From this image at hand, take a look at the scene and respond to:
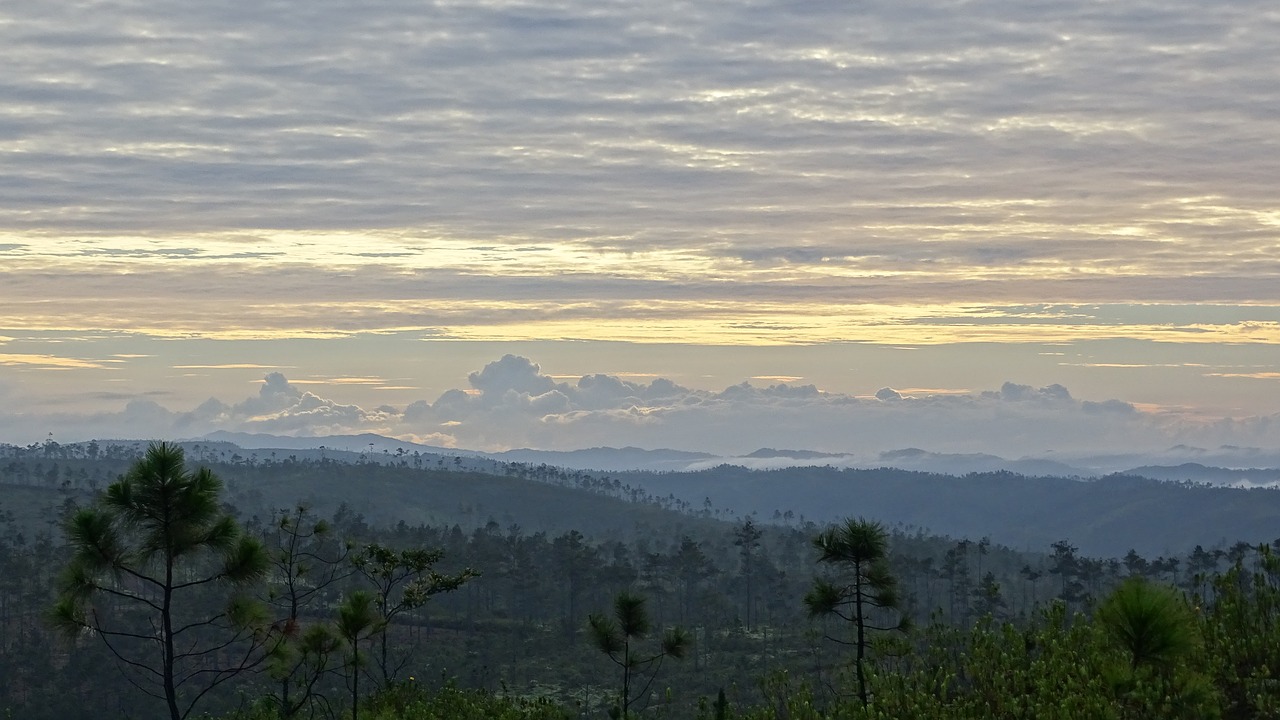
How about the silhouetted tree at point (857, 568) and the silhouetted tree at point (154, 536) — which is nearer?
the silhouetted tree at point (154, 536)

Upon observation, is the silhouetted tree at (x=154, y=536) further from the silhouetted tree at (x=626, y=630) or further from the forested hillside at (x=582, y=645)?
the silhouetted tree at (x=626, y=630)

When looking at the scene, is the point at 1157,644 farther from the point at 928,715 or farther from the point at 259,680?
the point at 259,680

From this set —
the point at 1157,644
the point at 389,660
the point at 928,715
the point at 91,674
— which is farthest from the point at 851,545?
the point at 91,674

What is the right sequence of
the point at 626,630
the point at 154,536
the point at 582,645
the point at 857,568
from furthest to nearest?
the point at 582,645, the point at 626,630, the point at 857,568, the point at 154,536

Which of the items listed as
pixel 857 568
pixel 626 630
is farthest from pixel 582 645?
pixel 857 568

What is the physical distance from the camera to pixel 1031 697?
75.9 feet

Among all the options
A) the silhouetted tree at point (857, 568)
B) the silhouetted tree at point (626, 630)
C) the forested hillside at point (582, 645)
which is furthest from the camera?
the silhouetted tree at point (626, 630)

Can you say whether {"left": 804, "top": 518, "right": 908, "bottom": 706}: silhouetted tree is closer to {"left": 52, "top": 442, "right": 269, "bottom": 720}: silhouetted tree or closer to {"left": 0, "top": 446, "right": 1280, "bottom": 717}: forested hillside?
{"left": 0, "top": 446, "right": 1280, "bottom": 717}: forested hillside

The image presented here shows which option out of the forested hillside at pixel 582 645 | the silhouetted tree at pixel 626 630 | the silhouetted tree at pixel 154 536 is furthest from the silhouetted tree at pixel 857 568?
the silhouetted tree at pixel 154 536

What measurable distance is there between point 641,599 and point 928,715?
11518 millimetres

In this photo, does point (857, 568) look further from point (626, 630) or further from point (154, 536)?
point (154, 536)

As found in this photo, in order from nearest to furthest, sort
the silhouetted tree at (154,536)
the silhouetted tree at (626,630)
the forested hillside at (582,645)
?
1. the silhouetted tree at (154,536)
2. the forested hillside at (582,645)
3. the silhouetted tree at (626,630)

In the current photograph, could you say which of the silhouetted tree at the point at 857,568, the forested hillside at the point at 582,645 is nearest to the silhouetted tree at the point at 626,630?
the forested hillside at the point at 582,645

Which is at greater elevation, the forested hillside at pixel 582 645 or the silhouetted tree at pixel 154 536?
the silhouetted tree at pixel 154 536
